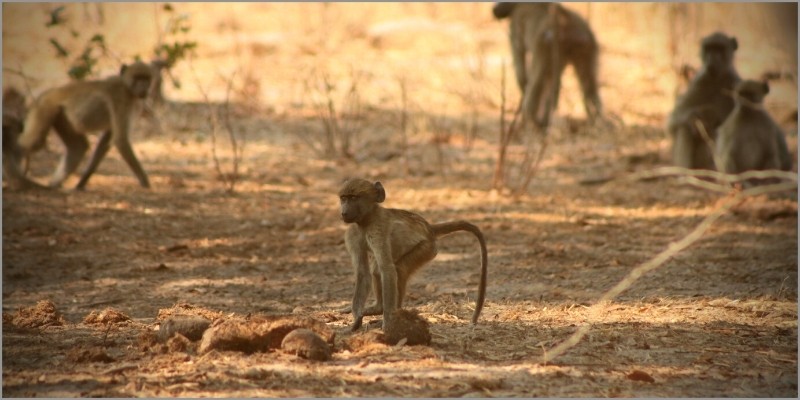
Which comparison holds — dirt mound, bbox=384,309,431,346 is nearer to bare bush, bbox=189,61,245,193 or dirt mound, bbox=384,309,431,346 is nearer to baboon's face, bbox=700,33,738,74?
bare bush, bbox=189,61,245,193

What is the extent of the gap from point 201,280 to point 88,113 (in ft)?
13.8

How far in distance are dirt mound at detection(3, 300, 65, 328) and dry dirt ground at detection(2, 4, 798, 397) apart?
13mm

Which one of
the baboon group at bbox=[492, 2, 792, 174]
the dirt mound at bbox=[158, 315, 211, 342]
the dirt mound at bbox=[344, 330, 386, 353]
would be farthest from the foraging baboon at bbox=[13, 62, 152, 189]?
the dirt mound at bbox=[344, 330, 386, 353]

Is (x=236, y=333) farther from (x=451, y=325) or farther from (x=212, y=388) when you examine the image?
(x=451, y=325)

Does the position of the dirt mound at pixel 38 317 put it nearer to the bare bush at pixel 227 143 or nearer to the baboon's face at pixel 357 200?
the baboon's face at pixel 357 200

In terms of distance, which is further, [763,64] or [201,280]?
[763,64]

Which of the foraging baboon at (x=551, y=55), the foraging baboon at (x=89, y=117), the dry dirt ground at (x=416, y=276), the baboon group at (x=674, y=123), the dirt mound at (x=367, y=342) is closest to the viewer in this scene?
the dry dirt ground at (x=416, y=276)

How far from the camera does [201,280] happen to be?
7641 millimetres

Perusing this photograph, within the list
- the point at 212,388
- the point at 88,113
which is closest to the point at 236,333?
the point at 212,388

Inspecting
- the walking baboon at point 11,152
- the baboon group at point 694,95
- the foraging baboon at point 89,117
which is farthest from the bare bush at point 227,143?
the baboon group at point 694,95

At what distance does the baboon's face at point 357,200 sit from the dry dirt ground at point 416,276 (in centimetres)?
70

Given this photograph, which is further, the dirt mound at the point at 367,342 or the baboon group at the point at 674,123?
the baboon group at the point at 674,123

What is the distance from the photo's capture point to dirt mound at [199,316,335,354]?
5.11m

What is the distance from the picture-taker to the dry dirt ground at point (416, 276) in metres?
4.82
